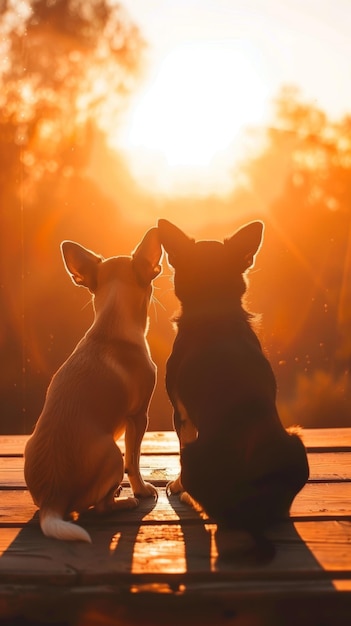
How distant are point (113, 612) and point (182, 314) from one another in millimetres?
1824

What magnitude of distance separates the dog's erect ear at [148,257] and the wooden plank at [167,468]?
111cm

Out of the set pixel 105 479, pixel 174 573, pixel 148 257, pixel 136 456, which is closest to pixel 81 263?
pixel 148 257

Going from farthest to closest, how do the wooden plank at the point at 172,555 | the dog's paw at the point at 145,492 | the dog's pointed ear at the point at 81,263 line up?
the dog's pointed ear at the point at 81,263
the dog's paw at the point at 145,492
the wooden plank at the point at 172,555

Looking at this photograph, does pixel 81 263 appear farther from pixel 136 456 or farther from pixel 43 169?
pixel 43 169

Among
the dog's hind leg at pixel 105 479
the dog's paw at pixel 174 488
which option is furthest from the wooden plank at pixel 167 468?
the dog's hind leg at pixel 105 479

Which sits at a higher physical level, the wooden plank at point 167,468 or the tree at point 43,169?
the tree at point 43,169

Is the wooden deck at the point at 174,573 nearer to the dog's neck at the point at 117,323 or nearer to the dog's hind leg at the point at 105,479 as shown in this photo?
the dog's hind leg at the point at 105,479

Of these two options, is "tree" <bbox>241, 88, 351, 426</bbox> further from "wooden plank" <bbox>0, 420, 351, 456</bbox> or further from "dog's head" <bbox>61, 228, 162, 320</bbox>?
"dog's head" <bbox>61, 228, 162, 320</bbox>

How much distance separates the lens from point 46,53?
13.8 metres

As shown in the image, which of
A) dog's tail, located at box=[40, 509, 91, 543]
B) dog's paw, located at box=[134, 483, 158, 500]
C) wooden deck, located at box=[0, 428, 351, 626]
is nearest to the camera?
wooden deck, located at box=[0, 428, 351, 626]

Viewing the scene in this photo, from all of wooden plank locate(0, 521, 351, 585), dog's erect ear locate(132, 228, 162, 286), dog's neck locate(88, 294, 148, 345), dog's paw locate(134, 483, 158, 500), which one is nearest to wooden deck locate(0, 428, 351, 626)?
wooden plank locate(0, 521, 351, 585)

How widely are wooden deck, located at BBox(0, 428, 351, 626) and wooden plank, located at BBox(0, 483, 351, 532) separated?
0.4 inches

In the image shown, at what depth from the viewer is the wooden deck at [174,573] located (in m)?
2.30

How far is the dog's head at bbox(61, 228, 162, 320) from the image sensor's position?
3.86 m
